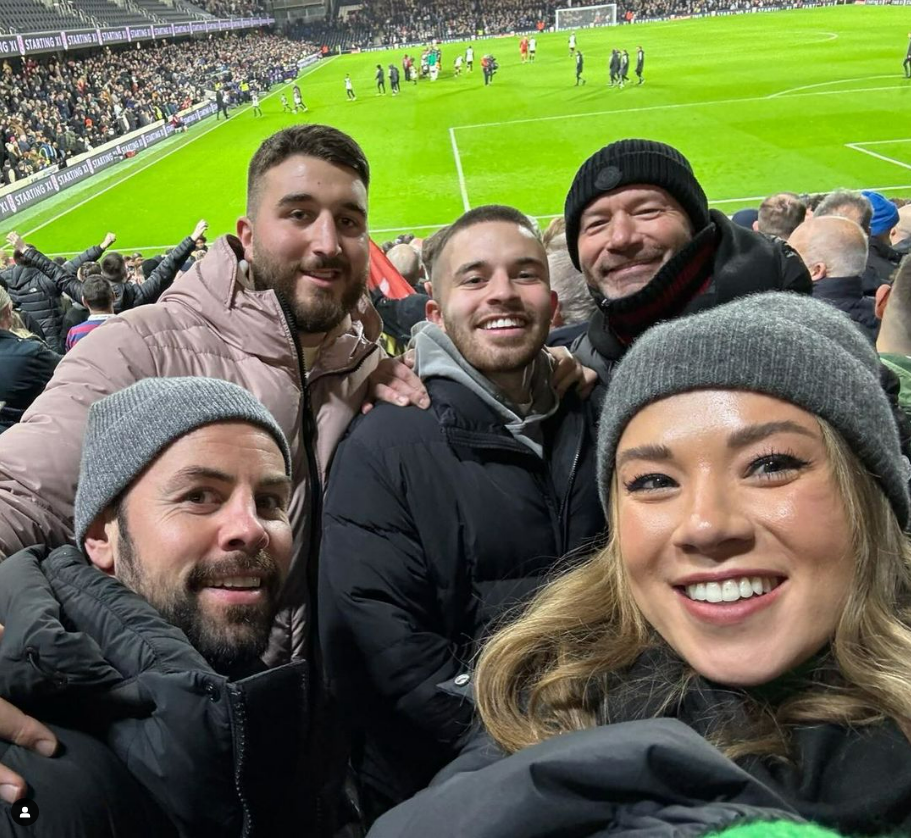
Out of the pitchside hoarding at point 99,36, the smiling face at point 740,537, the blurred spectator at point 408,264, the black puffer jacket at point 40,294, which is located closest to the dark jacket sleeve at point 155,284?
the black puffer jacket at point 40,294

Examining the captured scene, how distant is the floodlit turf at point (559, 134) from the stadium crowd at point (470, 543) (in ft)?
51.5

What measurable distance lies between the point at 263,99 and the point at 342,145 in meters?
42.1

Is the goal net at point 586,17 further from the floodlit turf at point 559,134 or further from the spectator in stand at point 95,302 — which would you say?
the spectator in stand at point 95,302

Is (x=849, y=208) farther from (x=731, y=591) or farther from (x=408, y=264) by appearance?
(x=731, y=591)

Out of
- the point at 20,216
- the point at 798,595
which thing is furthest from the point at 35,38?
the point at 798,595

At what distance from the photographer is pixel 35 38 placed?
31281mm

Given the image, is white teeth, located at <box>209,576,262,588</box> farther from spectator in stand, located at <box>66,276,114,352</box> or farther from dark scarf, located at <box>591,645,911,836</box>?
spectator in stand, located at <box>66,276,114,352</box>

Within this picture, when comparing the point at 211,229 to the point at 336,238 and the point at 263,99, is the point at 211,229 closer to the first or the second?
the point at 336,238

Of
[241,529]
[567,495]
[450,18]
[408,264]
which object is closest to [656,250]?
[567,495]

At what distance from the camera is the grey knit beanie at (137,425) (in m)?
1.68

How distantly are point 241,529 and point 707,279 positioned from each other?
187 centimetres

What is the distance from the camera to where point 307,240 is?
2.57m

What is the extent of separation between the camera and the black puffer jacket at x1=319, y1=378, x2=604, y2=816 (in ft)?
7.12

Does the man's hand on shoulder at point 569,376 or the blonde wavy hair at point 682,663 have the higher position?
the man's hand on shoulder at point 569,376
